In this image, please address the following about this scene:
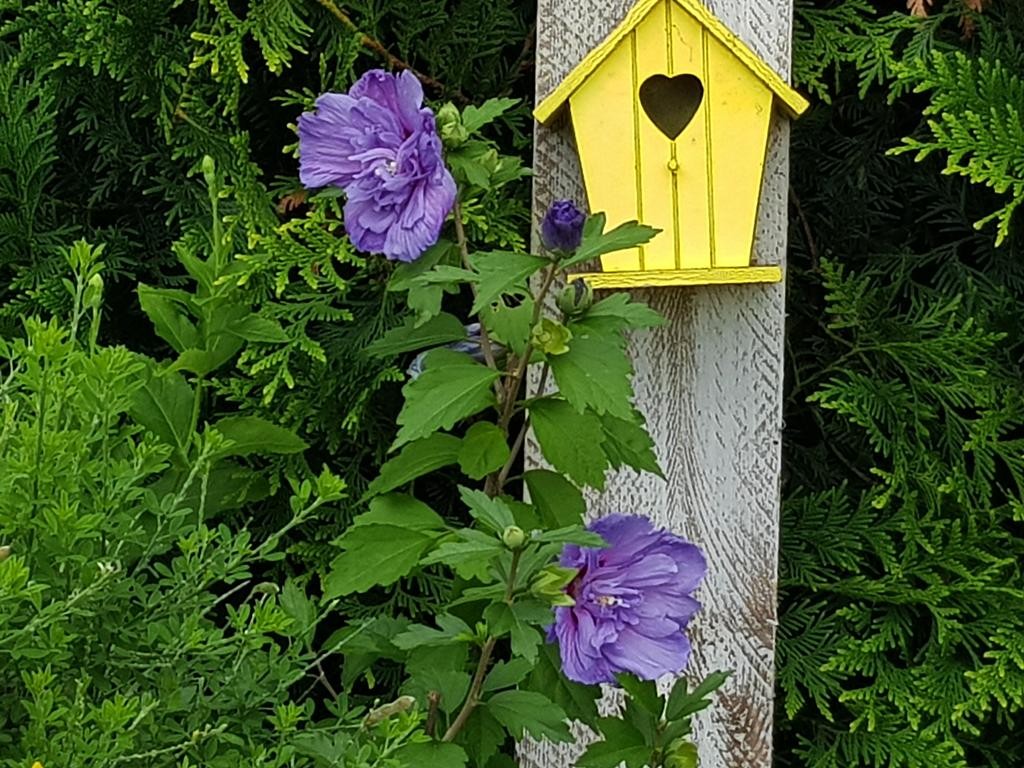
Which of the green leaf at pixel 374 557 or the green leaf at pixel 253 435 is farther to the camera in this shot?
the green leaf at pixel 253 435

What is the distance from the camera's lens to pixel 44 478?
0.82 metres

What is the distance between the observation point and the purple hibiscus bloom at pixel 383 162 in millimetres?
913

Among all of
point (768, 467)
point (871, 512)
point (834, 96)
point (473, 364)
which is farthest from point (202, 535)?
point (834, 96)

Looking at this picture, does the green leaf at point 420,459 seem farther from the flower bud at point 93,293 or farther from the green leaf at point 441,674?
the flower bud at point 93,293

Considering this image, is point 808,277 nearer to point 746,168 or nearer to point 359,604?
point 746,168

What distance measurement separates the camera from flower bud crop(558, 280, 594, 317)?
0.90 metres

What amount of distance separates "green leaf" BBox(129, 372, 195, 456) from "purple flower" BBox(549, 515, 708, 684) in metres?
0.34

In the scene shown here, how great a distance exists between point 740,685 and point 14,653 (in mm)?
693

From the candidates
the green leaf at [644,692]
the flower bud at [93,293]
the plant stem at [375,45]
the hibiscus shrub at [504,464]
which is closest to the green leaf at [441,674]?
the hibiscus shrub at [504,464]

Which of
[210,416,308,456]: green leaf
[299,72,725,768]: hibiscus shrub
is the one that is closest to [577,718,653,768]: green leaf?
[299,72,725,768]: hibiscus shrub

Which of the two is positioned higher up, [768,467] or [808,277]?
[808,277]

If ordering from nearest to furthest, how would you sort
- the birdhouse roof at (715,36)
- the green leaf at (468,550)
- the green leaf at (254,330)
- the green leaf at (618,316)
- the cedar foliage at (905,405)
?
1. the green leaf at (468,550)
2. the green leaf at (618,316)
3. the green leaf at (254,330)
4. the birdhouse roof at (715,36)
5. the cedar foliage at (905,405)

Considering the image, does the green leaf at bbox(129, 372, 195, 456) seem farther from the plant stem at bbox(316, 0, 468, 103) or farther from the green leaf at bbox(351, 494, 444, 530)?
the plant stem at bbox(316, 0, 468, 103)

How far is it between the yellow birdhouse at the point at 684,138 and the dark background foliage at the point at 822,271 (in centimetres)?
28
